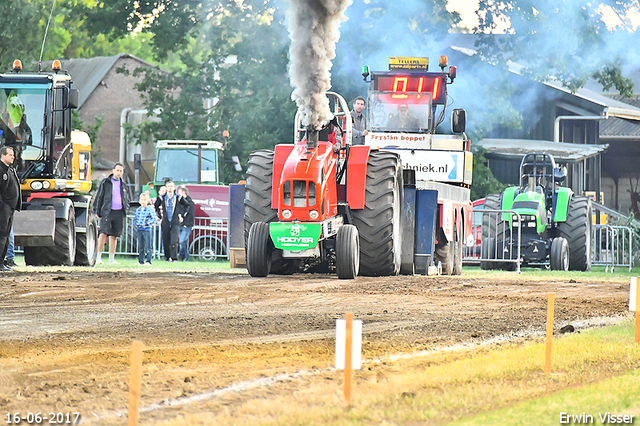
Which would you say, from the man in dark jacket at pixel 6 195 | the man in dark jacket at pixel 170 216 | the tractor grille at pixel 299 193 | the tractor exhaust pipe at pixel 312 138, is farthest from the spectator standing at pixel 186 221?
the tractor grille at pixel 299 193

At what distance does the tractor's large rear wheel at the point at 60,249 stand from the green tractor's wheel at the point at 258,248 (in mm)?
4844

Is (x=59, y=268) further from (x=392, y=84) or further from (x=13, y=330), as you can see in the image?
(x=13, y=330)

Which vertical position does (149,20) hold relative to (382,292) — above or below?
above

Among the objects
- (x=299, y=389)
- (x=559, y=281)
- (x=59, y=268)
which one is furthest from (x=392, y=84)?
(x=299, y=389)

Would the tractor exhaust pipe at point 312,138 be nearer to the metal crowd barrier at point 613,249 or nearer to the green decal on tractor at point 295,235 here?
the green decal on tractor at point 295,235

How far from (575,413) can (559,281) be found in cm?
1185

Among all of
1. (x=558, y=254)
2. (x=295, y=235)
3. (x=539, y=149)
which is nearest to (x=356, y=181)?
(x=295, y=235)

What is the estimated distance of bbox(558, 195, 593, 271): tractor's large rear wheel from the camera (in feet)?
76.5

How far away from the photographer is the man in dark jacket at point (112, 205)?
21312mm

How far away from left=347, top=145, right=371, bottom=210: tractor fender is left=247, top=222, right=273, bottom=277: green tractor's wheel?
4.38ft

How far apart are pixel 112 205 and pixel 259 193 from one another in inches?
254

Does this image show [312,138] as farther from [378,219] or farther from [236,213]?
[236,213]

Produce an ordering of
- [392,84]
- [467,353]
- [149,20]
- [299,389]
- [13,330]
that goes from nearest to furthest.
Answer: [299,389]
[467,353]
[13,330]
[392,84]
[149,20]

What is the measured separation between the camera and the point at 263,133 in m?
32.3
